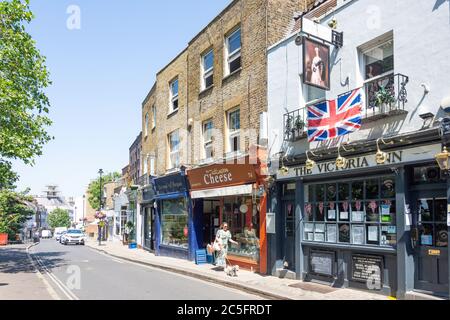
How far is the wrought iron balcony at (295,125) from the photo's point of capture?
504 inches

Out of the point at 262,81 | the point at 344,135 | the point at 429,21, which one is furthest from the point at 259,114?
the point at 429,21

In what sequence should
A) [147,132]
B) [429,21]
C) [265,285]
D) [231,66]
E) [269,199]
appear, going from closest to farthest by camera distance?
[429,21]
[265,285]
[269,199]
[231,66]
[147,132]

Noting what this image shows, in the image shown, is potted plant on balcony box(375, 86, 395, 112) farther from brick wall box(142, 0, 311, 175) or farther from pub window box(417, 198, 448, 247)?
brick wall box(142, 0, 311, 175)

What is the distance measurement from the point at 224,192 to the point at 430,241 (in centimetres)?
830

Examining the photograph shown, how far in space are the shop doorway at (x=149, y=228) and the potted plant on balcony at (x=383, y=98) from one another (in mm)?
19399

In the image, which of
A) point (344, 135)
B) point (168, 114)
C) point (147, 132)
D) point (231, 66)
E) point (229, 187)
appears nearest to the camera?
point (344, 135)

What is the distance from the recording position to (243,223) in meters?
16.4

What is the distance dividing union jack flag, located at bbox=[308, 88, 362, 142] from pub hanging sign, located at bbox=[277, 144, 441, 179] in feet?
2.34

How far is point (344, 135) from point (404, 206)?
248cm

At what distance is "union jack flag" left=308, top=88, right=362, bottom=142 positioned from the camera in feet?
35.4

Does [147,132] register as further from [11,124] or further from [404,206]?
[404,206]

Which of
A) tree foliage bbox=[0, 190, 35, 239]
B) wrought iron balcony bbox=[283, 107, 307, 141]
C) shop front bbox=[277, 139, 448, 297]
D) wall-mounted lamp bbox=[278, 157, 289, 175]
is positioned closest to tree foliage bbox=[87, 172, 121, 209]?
tree foliage bbox=[0, 190, 35, 239]

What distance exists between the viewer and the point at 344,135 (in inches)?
448

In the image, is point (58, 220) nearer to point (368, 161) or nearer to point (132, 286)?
point (132, 286)
